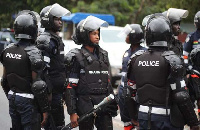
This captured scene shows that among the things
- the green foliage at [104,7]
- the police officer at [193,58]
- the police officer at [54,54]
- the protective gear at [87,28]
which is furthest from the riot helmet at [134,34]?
the green foliage at [104,7]

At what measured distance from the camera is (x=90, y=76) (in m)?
6.22

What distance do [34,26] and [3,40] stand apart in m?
17.5

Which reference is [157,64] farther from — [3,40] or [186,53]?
[3,40]

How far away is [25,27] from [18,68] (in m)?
0.56

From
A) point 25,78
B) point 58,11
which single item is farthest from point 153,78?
point 58,11

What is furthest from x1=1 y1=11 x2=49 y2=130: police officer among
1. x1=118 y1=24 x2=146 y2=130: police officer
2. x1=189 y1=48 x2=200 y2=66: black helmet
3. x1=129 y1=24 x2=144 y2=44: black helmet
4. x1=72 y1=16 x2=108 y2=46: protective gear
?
x1=189 y1=48 x2=200 y2=66: black helmet

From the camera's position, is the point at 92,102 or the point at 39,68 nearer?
the point at 39,68

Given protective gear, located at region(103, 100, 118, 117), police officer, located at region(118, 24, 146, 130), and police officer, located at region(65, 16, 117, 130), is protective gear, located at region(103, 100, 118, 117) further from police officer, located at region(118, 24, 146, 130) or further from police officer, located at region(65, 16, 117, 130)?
police officer, located at region(118, 24, 146, 130)

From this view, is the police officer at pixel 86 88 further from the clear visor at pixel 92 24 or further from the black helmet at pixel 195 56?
the black helmet at pixel 195 56

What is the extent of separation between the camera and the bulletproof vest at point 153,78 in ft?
16.8

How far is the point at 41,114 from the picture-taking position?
20.7 feet

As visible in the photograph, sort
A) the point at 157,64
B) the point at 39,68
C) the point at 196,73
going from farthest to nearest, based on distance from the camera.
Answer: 1. the point at 196,73
2. the point at 39,68
3. the point at 157,64

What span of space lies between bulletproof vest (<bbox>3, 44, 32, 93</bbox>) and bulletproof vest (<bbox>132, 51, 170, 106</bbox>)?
1.51 m

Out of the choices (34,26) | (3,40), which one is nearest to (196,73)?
(34,26)
